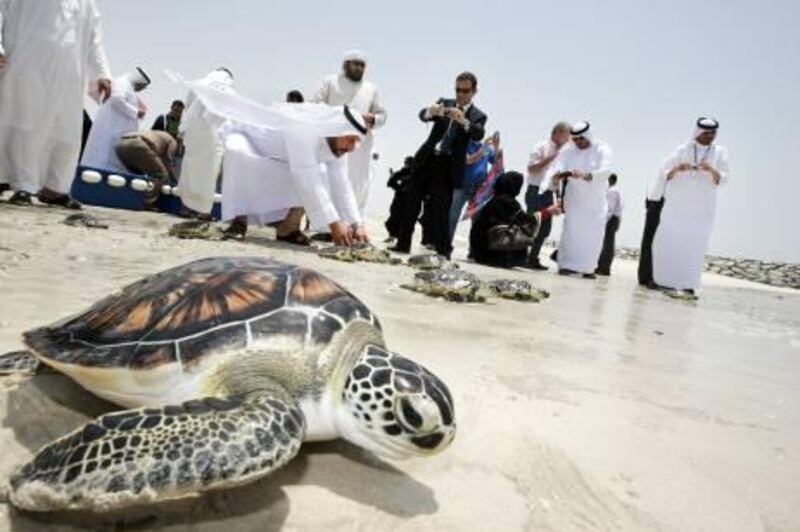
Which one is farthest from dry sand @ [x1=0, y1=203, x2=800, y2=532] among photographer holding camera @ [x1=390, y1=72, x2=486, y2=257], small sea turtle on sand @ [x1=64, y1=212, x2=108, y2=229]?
photographer holding camera @ [x1=390, y1=72, x2=486, y2=257]

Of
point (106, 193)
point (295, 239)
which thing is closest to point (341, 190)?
point (295, 239)

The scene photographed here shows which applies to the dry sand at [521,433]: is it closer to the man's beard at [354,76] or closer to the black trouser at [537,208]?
the man's beard at [354,76]

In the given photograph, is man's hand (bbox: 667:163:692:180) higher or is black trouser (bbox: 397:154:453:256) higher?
man's hand (bbox: 667:163:692:180)

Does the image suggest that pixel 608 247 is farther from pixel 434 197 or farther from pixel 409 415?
pixel 409 415

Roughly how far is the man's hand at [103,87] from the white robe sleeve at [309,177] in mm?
2208

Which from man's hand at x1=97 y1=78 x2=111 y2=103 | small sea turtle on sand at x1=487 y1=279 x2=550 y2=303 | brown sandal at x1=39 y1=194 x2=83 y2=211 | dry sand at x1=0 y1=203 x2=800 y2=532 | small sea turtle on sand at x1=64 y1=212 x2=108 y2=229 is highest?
man's hand at x1=97 y1=78 x2=111 y2=103

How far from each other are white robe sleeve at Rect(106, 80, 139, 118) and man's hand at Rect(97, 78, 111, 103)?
9.32 feet

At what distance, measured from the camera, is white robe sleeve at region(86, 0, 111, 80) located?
6.46 m

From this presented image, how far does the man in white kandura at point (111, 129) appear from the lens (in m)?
9.17

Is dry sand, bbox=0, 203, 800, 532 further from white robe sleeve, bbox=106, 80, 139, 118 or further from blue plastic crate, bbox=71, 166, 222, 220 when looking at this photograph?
white robe sleeve, bbox=106, 80, 139, 118

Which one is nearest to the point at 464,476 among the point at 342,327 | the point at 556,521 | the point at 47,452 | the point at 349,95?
the point at 556,521

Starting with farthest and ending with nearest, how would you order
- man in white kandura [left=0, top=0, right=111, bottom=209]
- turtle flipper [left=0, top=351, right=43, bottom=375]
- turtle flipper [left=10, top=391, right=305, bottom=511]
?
man in white kandura [left=0, top=0, right=111, bottom=209]
turtle flipper [left=0, top=351, right=43, bottom=375]
turtle flipper [left=10, top=391, right=305, bottom=511]

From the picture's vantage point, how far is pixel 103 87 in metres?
6.65

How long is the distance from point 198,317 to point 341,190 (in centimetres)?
496
